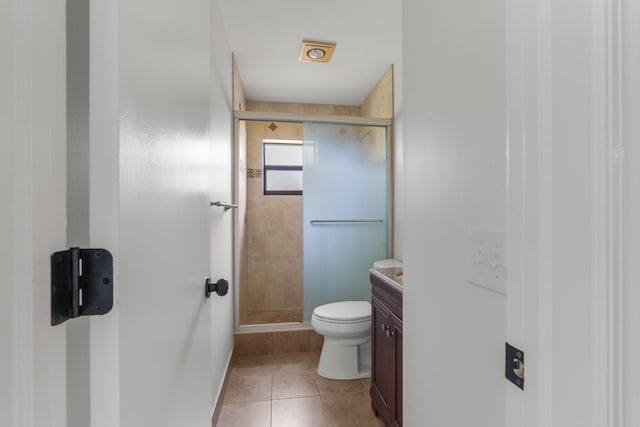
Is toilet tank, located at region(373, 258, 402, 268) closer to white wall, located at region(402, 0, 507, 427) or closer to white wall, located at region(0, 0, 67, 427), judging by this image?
white wall, located at region(402, 0, 507, 427)

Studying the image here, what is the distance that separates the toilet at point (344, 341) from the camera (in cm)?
215

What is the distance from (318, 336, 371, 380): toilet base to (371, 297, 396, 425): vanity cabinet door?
382mm

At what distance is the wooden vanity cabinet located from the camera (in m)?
1.46

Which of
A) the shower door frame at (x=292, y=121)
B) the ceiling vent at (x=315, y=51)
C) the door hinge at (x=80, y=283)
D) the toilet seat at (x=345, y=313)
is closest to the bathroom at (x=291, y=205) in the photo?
the shower door frame at (x=292, y=121)

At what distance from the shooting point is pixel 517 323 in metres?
0.49

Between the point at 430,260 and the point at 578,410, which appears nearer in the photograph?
the point at 578,410

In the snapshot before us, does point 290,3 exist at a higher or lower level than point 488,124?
higher

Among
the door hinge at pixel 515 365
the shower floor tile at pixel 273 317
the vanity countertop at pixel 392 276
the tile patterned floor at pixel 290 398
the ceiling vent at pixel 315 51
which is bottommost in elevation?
the tile patterned floor at pixel 290 398

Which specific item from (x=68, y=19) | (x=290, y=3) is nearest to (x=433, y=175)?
(x=68, y=19)

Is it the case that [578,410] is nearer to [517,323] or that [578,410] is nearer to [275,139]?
[517,323]

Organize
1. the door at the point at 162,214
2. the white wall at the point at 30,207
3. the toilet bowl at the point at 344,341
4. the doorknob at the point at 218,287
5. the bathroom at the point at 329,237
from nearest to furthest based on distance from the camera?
the white wall at the point at 30,207 < the door at the point at 162,214 < the doorknob at the point at 218,287 < the toilet bowl at the point at 344,341 < the bathroom at the point at 329,237

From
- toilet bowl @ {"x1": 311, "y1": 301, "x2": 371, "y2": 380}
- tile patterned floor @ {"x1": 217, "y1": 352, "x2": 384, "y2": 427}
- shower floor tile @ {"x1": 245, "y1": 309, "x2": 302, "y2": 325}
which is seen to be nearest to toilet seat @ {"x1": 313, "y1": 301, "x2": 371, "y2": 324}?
toilet bowl @ {"x1": 311, "y1": 301, "x2": 371, "y2": 380}

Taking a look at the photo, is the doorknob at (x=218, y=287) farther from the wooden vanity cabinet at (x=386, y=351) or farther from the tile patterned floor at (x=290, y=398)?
the tile patterned floor at (x=290, y=398)

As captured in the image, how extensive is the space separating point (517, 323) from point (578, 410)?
135 mm
